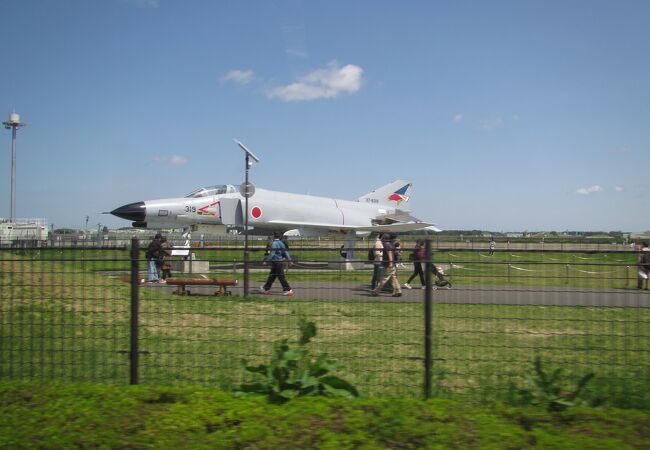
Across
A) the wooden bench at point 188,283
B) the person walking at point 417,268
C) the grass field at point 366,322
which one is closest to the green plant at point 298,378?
the grass field at point 366,322

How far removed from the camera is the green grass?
380 centimetres

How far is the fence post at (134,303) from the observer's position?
526 centimetres

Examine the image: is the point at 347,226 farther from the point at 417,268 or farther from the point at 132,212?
the point at 417,268

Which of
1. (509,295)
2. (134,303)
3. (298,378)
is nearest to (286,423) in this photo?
(298,378)

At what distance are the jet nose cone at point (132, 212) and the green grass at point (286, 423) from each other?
2099 cm

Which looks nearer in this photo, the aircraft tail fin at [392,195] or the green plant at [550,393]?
the green plant at [550,393]

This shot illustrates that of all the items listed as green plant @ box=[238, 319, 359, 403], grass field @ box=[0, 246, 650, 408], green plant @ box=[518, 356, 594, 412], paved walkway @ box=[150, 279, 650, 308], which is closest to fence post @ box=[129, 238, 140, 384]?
grass field @ box=[0, 246, 650, 408]

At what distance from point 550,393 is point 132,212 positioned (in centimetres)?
2291

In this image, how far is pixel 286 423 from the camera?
405 centimetres

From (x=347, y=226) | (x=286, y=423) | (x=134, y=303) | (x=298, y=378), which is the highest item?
(x=347, y=226)

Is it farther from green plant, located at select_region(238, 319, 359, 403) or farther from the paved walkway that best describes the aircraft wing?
green plant, located at select_region(238, 319, 359, 403)

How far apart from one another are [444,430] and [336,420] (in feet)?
2.70

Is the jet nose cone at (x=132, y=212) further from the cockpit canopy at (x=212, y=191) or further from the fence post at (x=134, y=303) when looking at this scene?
the fence post at (x=134, y=303)


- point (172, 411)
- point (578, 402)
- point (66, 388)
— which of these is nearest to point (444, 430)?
point (578, 402)
